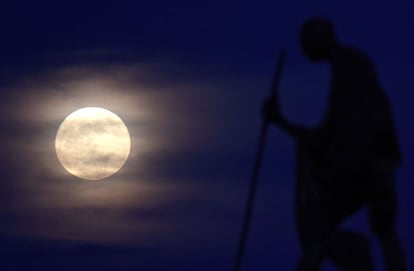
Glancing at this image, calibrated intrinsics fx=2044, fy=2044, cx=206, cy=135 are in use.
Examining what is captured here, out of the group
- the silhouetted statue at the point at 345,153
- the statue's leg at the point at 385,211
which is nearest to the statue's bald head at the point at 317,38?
the silhouetted statue at the point at 345,153

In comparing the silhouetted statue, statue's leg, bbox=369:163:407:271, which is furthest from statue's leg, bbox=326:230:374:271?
statue's leg, bbox=369:163:407:271

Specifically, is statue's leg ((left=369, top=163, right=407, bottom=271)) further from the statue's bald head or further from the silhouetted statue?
the statue's bald head

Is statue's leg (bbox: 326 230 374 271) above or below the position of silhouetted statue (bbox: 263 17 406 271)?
below

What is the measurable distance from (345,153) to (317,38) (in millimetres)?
1205

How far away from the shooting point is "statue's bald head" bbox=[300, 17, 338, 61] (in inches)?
819

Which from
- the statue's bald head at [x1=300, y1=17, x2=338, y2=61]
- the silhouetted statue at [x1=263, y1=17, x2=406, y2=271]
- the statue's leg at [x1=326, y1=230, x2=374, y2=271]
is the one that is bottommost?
the statue's leg at [x1=326, y1=230, x2=374, y2=271]

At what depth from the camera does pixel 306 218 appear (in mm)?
21234

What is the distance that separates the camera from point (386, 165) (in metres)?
20.8

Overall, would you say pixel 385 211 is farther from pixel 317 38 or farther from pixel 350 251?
pixel 317 38

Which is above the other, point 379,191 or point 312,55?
point 312,55

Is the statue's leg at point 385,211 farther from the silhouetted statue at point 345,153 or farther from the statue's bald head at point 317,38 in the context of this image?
the statue's bald head at point 317,38

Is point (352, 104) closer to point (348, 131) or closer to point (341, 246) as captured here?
point (348, 131)

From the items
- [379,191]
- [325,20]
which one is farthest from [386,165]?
[325,20]

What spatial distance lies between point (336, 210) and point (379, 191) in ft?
1.92
